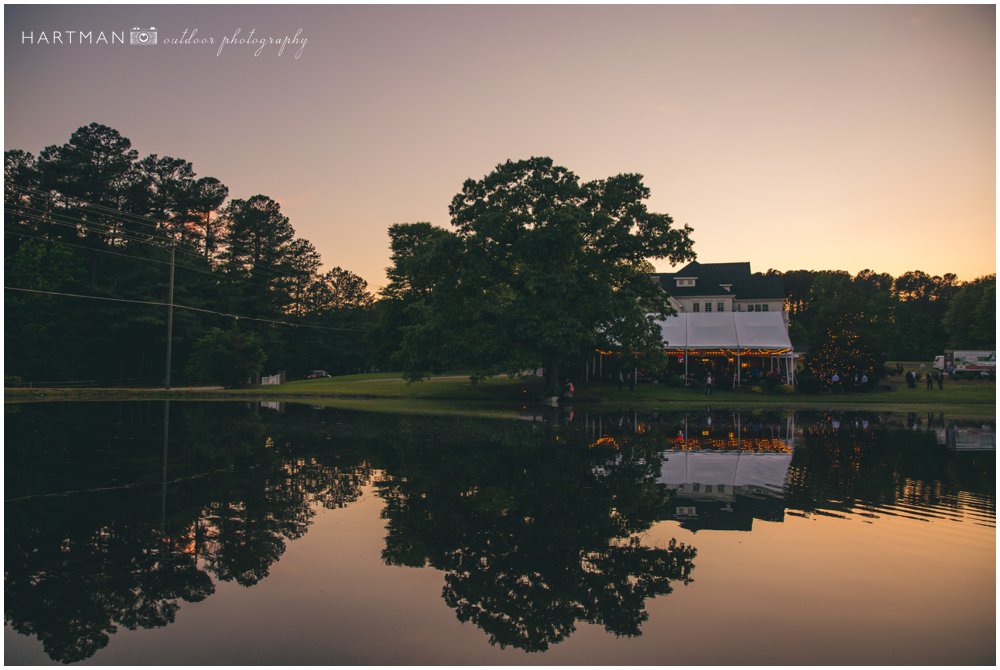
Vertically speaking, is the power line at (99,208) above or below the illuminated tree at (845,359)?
above

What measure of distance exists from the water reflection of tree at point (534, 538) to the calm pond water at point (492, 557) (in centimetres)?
4

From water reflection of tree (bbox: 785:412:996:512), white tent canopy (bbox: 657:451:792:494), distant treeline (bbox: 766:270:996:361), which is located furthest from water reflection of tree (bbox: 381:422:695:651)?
distant treeline (bbox: 766:270:996:361)

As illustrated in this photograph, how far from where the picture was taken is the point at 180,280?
2544 inches

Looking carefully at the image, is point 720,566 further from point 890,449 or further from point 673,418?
point 673,418

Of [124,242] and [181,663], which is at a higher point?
[124,242]

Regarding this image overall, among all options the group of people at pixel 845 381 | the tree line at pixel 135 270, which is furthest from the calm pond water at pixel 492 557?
the tree line at pixel 135 270

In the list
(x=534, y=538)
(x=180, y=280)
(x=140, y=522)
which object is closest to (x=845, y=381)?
(x=534, y=538)

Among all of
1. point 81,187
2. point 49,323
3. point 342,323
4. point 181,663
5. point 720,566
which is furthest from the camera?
point 342,323

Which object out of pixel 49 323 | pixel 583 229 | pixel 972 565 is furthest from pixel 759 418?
pixel 49 323

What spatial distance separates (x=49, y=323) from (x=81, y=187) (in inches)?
521

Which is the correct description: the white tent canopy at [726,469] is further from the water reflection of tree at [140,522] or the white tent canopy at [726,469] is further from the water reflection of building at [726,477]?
the water reflection of tree at [140,522]

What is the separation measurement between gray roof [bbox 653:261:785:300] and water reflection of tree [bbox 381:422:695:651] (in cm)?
7202

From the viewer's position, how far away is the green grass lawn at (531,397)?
35250 millimetres

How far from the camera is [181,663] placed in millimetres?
5852
